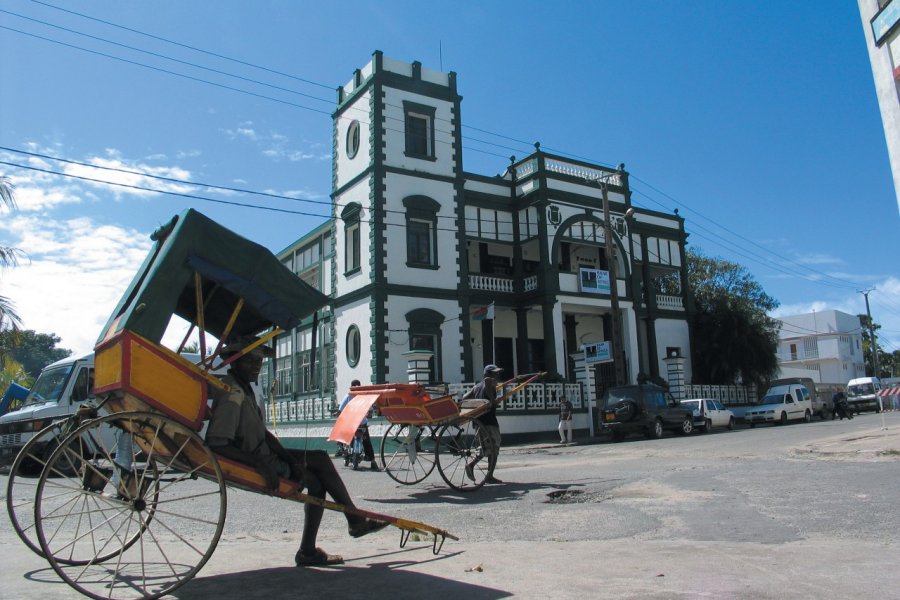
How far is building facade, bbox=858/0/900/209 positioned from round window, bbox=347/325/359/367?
19.1 meters

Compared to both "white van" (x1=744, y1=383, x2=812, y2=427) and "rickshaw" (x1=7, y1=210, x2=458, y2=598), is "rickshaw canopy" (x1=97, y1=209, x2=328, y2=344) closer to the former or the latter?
"rickshaw" (x1=7, y1=210, x2=458, y2=598)

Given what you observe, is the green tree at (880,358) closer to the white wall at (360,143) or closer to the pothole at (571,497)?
the white wall at (360,143)

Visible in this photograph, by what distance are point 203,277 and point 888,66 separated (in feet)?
25.4

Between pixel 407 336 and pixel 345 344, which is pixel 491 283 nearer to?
pixel 407 336

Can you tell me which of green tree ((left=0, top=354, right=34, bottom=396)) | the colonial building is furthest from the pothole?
green tree ((left=0, top=354, right=34, bottom=396))

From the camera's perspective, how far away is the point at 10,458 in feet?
45.6

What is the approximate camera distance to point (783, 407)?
29.0 m

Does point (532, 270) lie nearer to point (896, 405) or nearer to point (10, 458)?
point (10, 458)

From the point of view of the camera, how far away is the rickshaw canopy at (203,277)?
4805 mm

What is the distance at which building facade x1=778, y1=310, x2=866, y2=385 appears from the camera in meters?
73.2

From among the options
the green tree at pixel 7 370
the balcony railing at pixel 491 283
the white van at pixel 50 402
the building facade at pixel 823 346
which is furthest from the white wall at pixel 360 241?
the building facade at pixel 823 346

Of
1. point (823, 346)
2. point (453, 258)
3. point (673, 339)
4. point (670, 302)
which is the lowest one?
point (673, 339)

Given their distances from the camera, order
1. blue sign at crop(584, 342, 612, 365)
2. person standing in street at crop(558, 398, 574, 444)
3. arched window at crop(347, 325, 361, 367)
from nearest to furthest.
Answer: person standing in street at crop(558, 398, 574, 444)
blue sign at crop(584, 342, 612, 365)
arched window at crop(347, 325, 361, 367)

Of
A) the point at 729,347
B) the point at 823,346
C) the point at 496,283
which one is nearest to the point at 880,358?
the point at 823,346
